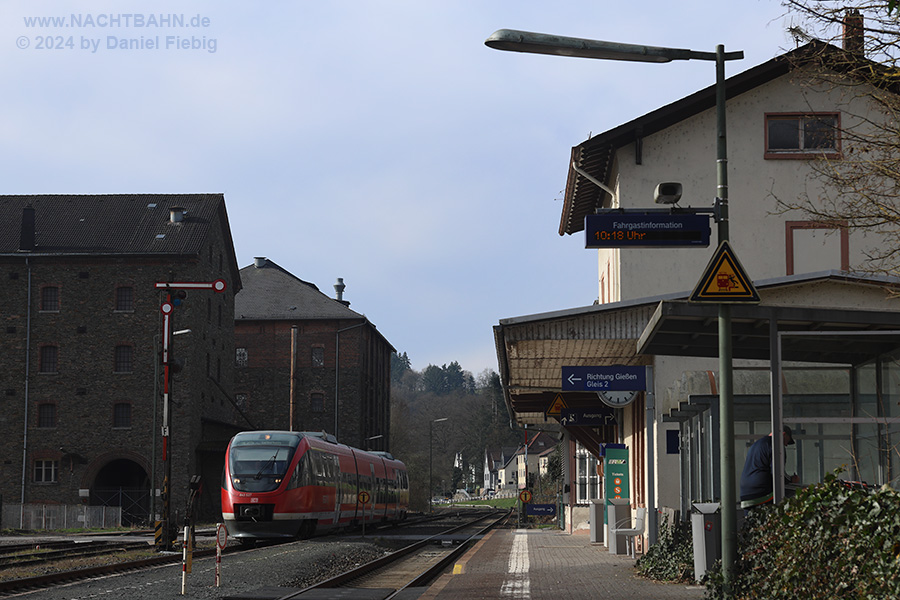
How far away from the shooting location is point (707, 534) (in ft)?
39.5

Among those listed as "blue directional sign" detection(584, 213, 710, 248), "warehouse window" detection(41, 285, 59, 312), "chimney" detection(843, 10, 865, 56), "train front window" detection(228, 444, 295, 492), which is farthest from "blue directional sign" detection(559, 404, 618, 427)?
"warehouse window" detection(41, 285, 59, 312)

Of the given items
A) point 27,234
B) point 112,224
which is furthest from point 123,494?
point 27,234

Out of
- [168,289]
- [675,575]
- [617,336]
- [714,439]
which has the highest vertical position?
[168,289]

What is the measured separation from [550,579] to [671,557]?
76.0 inches

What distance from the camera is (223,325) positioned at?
62.3 m

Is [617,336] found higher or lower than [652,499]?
higher

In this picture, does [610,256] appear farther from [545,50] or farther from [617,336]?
[545,50]

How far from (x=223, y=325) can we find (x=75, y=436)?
11114 millimetres

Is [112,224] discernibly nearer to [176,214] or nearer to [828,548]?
[176,214]

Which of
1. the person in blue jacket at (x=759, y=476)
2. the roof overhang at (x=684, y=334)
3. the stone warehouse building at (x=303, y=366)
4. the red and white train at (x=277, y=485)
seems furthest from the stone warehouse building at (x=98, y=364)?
the person in blue jacket at (x=759, y=476)

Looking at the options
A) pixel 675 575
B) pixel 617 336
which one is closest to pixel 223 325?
pixel 617 336

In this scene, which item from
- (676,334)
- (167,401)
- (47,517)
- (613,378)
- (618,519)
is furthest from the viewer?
(47,517)

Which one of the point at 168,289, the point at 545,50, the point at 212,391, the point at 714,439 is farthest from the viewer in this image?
the point at 212,391

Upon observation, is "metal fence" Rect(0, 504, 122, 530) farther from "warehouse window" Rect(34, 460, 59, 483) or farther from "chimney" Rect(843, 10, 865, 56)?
"chimney" Rect(843, 10, 865, 56)
